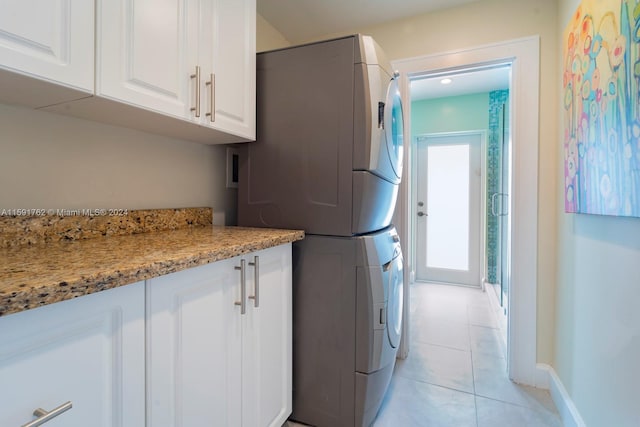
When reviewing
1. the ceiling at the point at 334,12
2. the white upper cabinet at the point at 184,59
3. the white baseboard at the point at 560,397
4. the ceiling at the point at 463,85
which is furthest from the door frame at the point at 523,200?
the white upper cabinet at the point at 184,59

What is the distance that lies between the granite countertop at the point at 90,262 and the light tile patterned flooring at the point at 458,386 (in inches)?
42.8

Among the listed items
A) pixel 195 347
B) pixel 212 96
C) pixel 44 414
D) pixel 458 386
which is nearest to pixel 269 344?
pixel 195 347

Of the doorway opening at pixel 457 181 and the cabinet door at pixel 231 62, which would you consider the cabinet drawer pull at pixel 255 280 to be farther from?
the doorway opening at pixel 457 181

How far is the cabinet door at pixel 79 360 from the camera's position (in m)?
0.49

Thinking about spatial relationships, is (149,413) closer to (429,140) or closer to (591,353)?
(591,353)

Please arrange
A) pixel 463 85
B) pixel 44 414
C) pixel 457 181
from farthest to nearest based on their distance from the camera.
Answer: pixel 457 181 < pixel 463 85 < pixel 44 414

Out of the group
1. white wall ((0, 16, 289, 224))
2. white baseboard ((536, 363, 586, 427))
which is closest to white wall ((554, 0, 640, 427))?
white baseboard ((536, 363, 586, 427))

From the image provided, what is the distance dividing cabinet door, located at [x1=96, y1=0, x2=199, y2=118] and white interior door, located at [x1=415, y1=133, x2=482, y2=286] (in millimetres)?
3340

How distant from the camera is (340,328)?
137 centimetres

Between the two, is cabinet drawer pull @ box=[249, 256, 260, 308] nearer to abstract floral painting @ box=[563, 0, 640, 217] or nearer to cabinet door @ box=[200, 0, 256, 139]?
cabinet door @ box=[200, 0, 256, 139]

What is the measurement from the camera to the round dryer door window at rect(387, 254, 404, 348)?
1.49 m

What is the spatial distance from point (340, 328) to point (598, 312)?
103 centimetres

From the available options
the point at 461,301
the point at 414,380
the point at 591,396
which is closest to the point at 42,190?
the point at 414,380

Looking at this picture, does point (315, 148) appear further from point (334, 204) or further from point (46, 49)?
point (46, 49)
